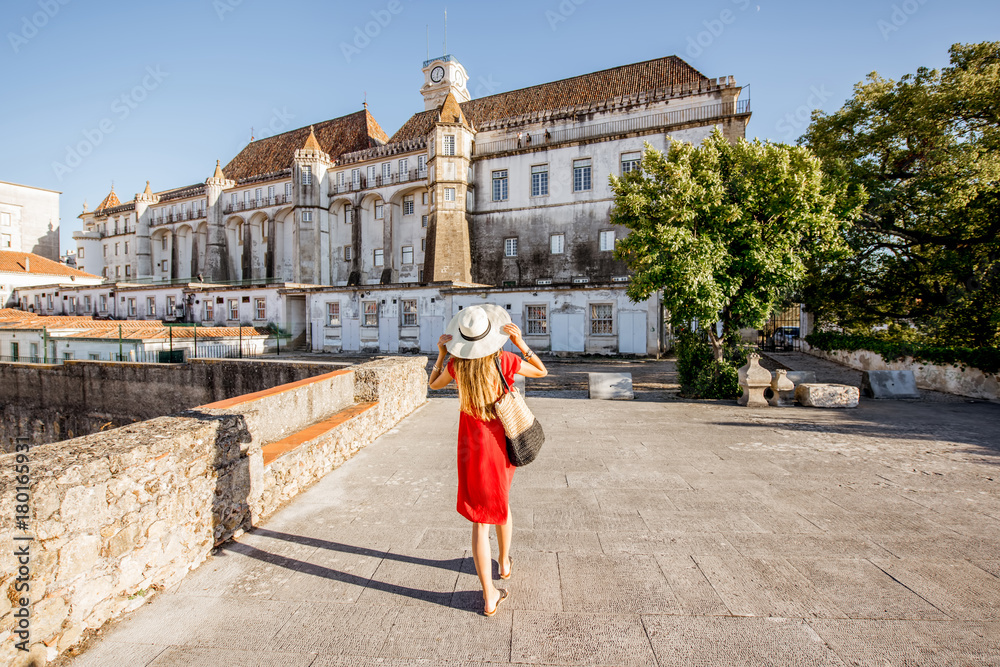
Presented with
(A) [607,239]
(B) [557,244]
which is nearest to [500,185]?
(B) [557,244]

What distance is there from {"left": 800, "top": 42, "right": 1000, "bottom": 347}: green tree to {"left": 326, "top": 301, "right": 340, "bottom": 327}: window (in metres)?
26.0

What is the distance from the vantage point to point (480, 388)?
10.2 feet

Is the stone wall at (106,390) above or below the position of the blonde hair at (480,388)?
below

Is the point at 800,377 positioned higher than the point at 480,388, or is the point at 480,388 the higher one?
the point at 480,388

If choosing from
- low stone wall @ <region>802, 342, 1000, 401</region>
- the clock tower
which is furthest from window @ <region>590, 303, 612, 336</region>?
the clock tower

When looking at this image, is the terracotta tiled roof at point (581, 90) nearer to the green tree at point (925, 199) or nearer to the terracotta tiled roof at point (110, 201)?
the green tree at point (925, 199)

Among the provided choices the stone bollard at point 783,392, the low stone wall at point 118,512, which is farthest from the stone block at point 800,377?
the low stone wall at point 118,512

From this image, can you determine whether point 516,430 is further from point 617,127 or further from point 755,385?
point 617,127

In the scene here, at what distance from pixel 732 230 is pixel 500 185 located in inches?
1099

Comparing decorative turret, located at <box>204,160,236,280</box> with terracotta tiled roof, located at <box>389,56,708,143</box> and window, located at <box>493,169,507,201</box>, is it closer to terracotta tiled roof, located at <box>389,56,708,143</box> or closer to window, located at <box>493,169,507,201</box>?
terracotta tiled roof, located at <box>389,56,708,143</box>

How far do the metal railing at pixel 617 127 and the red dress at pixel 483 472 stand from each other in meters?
33.9

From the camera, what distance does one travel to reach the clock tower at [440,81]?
5197 centimetres

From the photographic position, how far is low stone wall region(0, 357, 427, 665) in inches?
94.8

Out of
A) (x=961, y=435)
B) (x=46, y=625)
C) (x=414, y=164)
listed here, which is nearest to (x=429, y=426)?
(x=46, y=625)
